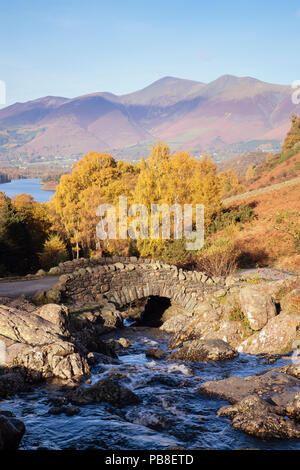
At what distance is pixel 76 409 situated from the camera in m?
8.51

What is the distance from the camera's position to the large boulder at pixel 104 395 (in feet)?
29.5

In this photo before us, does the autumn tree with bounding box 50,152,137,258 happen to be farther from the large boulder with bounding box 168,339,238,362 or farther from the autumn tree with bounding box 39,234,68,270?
the large boulder with bounding box 168,339,238,362

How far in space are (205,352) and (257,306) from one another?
2573mm

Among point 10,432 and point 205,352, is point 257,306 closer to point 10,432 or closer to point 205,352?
point 205,352

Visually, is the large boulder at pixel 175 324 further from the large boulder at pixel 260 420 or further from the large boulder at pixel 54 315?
the large boulder at pixel 260 420

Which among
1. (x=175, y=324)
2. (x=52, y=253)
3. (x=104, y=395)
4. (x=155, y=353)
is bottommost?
(x=175, y=324)

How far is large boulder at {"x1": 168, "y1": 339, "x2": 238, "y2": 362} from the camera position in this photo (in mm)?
12250

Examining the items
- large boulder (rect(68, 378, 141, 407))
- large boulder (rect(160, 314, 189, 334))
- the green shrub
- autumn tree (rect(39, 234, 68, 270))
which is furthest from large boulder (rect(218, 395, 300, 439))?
autumn tree (rect(39, 234, 68, 270))

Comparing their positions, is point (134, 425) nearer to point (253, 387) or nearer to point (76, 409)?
point (76, 409)

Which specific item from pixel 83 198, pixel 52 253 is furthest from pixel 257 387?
pixel 83 198

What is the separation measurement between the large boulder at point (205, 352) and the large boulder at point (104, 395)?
11.1 ft

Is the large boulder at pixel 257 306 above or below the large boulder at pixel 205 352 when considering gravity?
above

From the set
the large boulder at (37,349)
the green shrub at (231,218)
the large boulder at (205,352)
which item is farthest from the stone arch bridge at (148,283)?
the green shrub at (231,218)

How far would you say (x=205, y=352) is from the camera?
12359 mm
